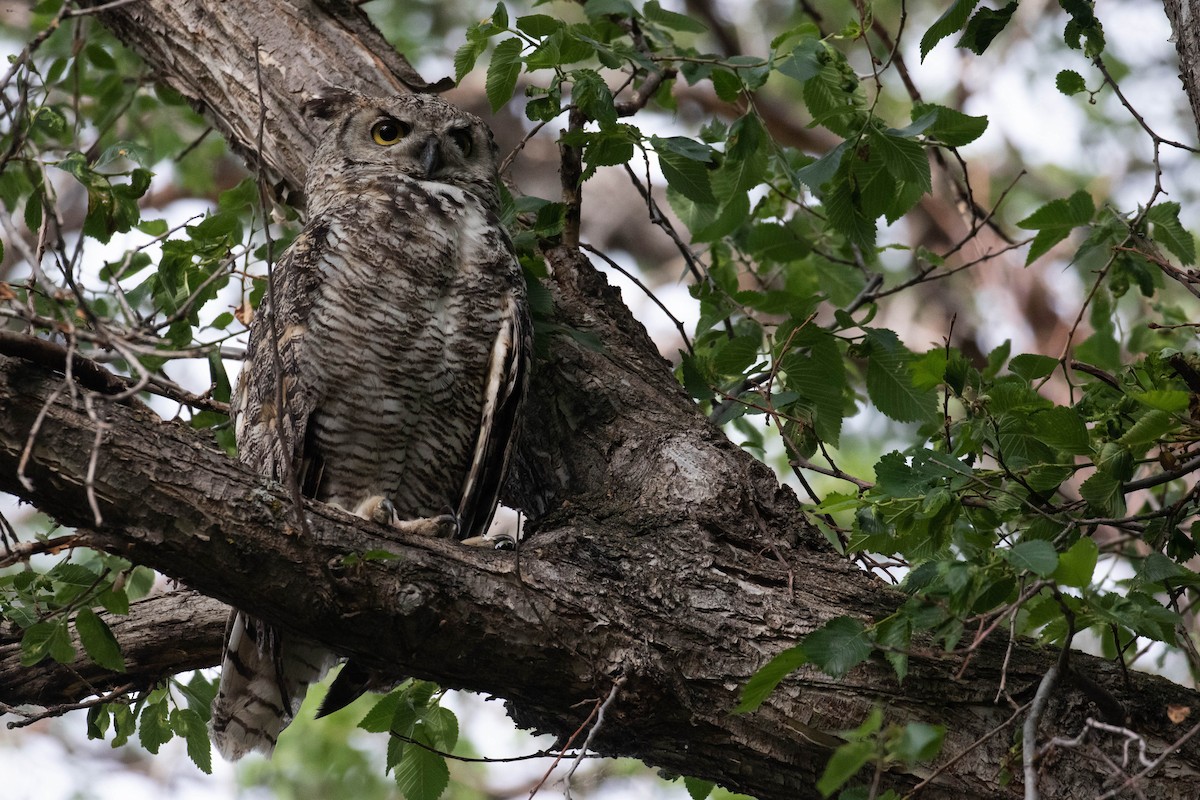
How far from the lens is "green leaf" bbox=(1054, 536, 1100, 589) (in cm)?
170

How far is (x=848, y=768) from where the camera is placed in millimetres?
1484

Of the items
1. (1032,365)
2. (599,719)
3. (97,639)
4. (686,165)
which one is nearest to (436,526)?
(97,639)

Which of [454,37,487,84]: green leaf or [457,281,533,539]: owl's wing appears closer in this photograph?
[454,37,487,84]: green leaf

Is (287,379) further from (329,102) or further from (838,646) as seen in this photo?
(838,646)

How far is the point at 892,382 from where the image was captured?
2922 mm

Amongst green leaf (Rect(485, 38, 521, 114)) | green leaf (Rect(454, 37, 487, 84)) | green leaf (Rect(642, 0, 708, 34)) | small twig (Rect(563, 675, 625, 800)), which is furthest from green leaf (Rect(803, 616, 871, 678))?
green leaf (Rect(642, 0, 708, 34))

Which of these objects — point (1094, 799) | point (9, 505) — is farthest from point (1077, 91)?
point (9, 505)

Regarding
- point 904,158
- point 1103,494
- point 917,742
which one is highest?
point 904,158

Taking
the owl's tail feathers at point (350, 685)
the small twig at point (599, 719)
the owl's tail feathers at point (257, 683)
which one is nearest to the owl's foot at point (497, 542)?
the small twig at point (599, 719)

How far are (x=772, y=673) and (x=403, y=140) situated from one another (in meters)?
2.38

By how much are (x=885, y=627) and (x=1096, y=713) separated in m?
0.52

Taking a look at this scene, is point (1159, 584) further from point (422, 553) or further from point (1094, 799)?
point (422, 553)

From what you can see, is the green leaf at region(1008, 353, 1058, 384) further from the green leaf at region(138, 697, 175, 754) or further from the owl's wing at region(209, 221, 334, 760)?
the green leaf at region(138, 697, 175, 754)

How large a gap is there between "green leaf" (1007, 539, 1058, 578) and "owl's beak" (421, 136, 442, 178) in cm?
238
